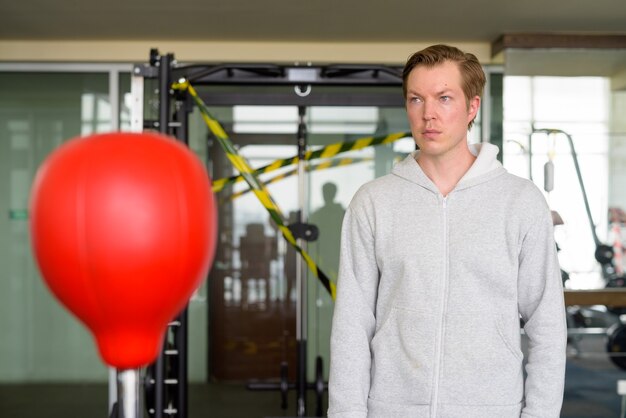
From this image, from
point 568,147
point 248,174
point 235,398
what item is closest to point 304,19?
point 248,174

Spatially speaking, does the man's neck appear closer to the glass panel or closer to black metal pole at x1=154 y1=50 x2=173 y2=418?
black metal pole at x1=154 y1=50 x2=173 y2=418

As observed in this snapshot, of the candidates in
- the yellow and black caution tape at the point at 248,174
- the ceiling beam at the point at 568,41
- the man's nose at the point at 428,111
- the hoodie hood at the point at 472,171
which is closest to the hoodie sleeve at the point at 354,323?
the hoodie hood at the point at 472,171

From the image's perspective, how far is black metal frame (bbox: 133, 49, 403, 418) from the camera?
2.79 m

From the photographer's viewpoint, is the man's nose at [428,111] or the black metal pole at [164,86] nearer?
the man's nose at [428,111]

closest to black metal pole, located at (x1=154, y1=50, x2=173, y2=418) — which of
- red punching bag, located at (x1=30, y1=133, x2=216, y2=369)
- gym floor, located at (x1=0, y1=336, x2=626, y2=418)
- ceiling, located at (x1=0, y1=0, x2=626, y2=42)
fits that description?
ceiling, located at (x1=0, y1=0, x2=626, y2=42)

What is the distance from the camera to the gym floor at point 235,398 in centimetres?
446

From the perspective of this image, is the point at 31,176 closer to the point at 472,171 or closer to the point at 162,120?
the point at 162,120

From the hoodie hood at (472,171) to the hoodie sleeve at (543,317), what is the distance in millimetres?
142

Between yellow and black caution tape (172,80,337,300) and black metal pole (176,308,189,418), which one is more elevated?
yellow and black caution tape (172,80,337,300)

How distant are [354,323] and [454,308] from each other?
21 centimetres

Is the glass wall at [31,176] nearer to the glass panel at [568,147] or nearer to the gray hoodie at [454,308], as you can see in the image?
the glass panel at [568,147]

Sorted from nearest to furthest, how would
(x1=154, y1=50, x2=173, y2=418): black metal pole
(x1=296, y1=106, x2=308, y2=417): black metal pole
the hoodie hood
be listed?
the hoodie hood < (x1=154, y1=50, x2=173, y2=418): black metal pole < (x1=296, y1=106, x2=308, y2=417): black metal pole

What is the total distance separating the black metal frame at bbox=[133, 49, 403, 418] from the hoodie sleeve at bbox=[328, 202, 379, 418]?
4.27 feet

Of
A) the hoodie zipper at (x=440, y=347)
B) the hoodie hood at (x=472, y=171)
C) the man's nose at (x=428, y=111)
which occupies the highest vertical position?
the man's nose at (x=428, y=111)
